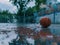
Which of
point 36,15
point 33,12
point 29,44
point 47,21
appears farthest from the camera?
point 33,12

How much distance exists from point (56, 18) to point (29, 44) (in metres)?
12.3

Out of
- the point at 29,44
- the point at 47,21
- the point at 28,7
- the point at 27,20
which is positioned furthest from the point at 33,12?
the point at 29,44

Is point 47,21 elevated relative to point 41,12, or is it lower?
elevated

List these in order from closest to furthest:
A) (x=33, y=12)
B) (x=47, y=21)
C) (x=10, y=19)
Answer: (x=47, y=21)
(x=10, y=19)
(x=33, y=12)

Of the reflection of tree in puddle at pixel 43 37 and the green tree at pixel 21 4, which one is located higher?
the reflection of tree in puddle at pixel 43 37

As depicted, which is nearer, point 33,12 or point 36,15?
point 36,15

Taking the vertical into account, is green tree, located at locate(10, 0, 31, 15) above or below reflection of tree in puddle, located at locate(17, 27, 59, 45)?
below

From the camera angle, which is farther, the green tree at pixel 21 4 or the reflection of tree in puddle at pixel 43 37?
the green tree at pixel 21 4

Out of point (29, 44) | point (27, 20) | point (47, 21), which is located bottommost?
point (27, 20)

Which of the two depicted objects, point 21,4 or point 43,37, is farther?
point 21,4

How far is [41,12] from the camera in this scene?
52.2 ft

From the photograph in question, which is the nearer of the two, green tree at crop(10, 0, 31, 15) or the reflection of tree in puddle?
the reflection of tree in puddle

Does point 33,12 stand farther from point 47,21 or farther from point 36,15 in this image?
point 47,21

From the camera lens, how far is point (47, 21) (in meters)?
6.75
